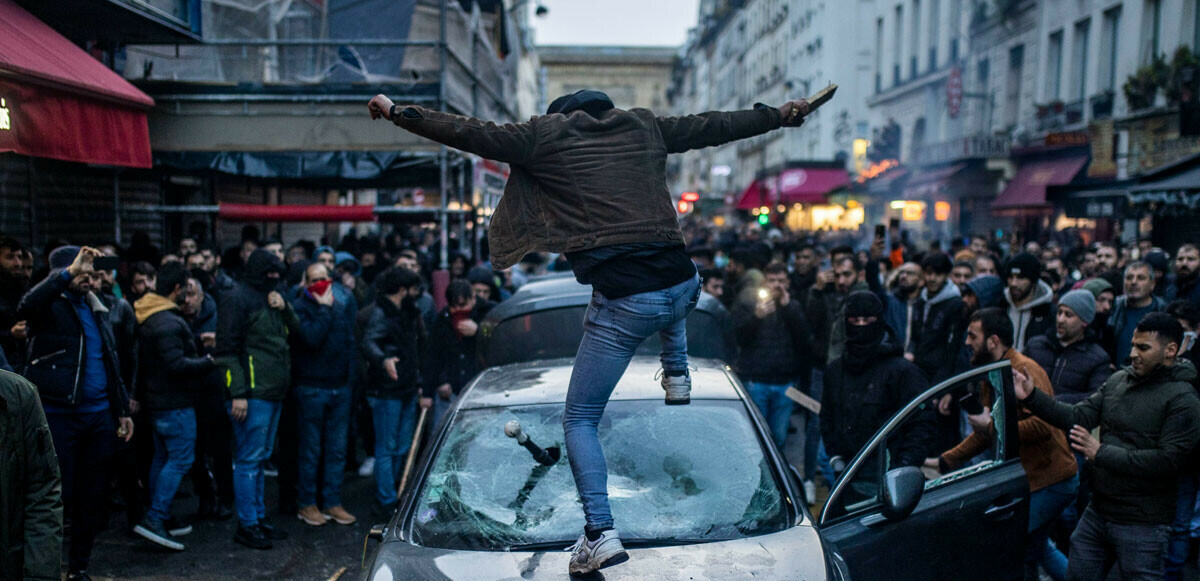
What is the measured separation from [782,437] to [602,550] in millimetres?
5267

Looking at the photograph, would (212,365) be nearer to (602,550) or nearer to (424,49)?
(602,550)

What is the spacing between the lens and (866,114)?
137ft

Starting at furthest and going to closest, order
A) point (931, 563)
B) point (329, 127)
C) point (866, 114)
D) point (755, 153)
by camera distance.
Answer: point (755, 153), point (866, 114), point (329, 127), point (931, 563)

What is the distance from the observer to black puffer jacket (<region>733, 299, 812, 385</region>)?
8.09m

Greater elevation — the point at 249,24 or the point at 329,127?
the point at 249,24

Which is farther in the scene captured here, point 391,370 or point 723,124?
point 391,370

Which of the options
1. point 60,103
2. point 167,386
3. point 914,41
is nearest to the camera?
point 60,103

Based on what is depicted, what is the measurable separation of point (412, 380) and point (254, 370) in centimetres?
129

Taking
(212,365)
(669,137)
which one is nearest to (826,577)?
(669,137)

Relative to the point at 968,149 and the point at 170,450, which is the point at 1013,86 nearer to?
the point at 968,149

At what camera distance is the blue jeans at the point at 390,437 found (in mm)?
7441

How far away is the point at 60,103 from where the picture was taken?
6496 mm

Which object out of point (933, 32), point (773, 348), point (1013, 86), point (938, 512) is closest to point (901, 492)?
point (938, 512)

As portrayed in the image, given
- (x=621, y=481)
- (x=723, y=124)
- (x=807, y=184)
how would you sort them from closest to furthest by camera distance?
(x=723, y=124), (x=621, y=481), (x=807, y=184)
